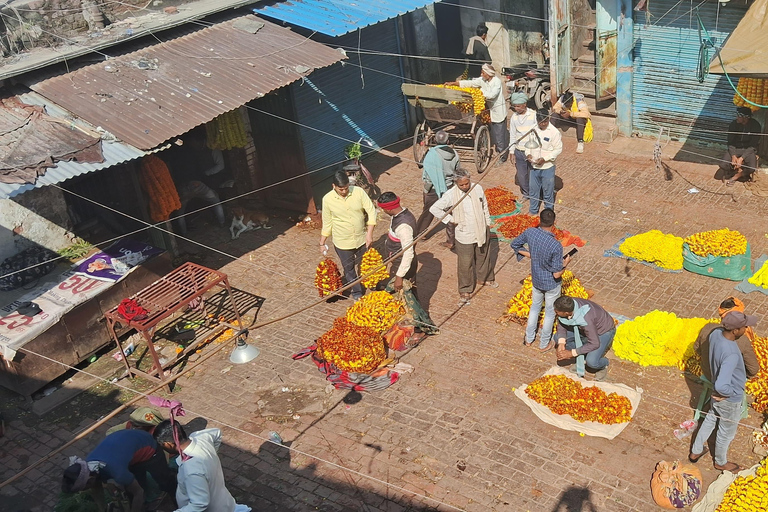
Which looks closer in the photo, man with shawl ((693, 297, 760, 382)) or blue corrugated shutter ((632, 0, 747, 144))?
man with shawl ((693, 297, 760, 382))

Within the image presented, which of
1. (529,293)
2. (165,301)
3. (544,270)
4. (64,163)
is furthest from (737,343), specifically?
(64,163)

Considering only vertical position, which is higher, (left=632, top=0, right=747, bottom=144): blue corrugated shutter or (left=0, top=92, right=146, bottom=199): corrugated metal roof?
(left=0, top=92, right=146, bottom=199): corrugated metal roof

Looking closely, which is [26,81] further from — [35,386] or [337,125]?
[337,125]

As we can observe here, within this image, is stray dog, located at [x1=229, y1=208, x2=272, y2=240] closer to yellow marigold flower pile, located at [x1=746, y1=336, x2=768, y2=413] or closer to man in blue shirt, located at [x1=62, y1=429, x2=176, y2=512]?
man in blue shirt, located at [x1=62, y1=429, x2=176, y2=512]

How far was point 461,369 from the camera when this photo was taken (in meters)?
9.72

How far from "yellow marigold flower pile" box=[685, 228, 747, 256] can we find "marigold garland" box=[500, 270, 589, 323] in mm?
1828

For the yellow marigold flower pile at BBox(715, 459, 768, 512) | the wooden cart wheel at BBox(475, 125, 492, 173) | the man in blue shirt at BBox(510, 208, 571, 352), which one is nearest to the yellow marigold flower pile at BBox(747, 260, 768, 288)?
the man in blue shirt at BBox(510, 208, 571, 352)

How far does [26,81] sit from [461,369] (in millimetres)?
7534

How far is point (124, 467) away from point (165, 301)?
3.39 m

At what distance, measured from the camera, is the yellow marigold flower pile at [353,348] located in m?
9.48

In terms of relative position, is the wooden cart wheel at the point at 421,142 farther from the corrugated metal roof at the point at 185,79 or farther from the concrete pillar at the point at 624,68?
the concrete pillar at the point at 624,68

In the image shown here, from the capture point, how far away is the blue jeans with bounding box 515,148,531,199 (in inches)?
531

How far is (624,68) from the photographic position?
15.5m

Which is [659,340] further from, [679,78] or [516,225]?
[679,78]
